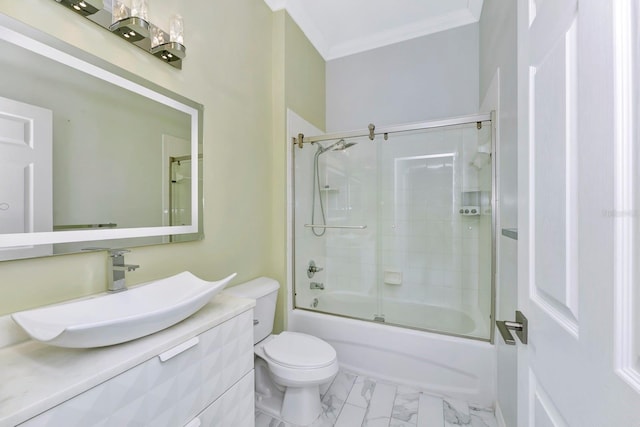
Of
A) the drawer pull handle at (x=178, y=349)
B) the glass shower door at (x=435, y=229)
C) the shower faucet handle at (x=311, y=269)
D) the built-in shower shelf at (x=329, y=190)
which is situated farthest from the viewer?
the built-in shower shelf at (x=329, y=190)

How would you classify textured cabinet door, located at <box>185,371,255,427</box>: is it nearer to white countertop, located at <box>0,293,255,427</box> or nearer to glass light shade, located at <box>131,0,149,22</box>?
white countertop, located at <box>0,293,255,427</box>

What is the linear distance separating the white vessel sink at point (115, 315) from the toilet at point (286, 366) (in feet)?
1.57

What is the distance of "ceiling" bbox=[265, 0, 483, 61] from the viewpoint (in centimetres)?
220

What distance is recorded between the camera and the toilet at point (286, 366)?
1438 mm

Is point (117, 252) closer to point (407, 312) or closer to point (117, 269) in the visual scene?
point (117, 269)

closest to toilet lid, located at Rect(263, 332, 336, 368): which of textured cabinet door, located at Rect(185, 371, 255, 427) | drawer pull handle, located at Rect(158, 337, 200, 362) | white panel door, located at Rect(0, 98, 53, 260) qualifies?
textured cabinet door, located at Rect(185, 371, 255, 427)

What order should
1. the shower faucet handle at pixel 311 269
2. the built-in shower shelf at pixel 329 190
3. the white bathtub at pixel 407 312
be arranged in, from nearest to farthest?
1. the white bathtub at pixel 407 312
2. the shower faucet handle at pixel 311 269
3. the built-in shower shelf at pixel 329 190

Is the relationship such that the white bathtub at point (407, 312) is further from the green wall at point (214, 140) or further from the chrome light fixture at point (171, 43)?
the chrome light fixture at point (171, 43)

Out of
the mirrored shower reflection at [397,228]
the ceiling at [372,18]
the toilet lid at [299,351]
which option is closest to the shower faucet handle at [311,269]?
the mirrored shower reflection at [397,228]

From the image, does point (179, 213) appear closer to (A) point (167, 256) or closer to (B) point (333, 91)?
(A) point (167, 256)

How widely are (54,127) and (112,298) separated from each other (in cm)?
63

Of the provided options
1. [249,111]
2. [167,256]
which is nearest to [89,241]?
[167,256]

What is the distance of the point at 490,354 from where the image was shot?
1.62 meters

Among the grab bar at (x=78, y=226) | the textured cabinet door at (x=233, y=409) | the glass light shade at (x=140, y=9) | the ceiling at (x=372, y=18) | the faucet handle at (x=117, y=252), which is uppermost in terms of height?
the ceiling at (x=372, y=18)
